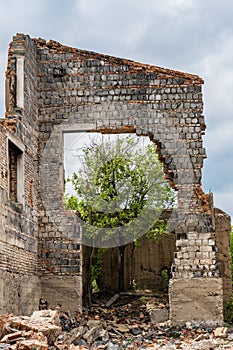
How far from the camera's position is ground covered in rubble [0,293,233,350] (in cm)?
1027

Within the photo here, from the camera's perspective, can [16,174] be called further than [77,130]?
No

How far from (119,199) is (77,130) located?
5.43 m

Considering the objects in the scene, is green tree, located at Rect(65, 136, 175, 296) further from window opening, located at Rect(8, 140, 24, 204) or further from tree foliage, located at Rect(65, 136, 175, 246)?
window opening, located at Rect(8, 140, 24, 204)

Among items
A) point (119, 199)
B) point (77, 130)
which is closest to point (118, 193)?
point (119, 199)

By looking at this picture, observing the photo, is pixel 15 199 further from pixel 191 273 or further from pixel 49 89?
pixel 191 273

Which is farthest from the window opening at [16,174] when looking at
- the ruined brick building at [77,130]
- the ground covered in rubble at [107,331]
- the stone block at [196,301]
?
the stone block at [196,301]

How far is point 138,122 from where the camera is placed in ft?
54.1

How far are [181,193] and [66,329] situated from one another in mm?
4508

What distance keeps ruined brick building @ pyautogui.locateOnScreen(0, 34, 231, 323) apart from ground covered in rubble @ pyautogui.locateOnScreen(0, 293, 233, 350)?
578 mm

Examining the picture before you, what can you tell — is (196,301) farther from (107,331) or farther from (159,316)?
(107,331)

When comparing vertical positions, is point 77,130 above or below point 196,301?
above

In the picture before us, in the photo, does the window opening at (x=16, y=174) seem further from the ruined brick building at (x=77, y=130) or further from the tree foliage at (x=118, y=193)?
the tree foliage at (x=118, y=193)

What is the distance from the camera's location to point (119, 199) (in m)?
21.5

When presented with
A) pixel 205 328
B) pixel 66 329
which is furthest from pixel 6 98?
pixel 205 328
